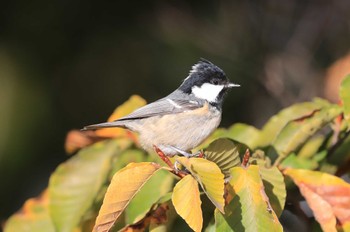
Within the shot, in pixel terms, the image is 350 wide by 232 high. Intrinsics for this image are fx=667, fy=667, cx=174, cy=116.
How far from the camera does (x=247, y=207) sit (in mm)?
1833

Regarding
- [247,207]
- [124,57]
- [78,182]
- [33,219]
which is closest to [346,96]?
[247,207]

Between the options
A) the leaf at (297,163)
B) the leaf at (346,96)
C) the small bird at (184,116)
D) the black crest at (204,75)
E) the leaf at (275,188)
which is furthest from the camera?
the black crest at (204,75)

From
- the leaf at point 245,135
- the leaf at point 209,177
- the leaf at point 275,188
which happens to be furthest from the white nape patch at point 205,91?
the leaf at point 209,177

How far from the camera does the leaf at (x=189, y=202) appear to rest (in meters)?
1.66

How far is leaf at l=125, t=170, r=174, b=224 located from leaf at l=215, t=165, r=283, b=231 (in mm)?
376

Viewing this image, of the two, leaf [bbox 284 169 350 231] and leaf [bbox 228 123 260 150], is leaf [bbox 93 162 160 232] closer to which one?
leaf [bbox 284 169 350 231]

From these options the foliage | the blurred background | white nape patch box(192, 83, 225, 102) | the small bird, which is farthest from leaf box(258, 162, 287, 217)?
the blurred background

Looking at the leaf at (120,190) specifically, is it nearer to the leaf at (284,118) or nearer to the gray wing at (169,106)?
the leaf at (284,118)

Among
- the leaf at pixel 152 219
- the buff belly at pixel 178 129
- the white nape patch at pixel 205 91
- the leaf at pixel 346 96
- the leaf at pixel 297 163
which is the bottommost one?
the leaf at pixel 152 219

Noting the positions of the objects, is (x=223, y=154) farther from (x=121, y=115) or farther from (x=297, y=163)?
(x=121, y=115)

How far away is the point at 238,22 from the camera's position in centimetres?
509

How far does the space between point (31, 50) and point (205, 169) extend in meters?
3.37

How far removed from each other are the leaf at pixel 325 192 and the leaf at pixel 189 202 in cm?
45

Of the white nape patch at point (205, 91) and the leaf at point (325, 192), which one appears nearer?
the leaf at point (325, 192)
